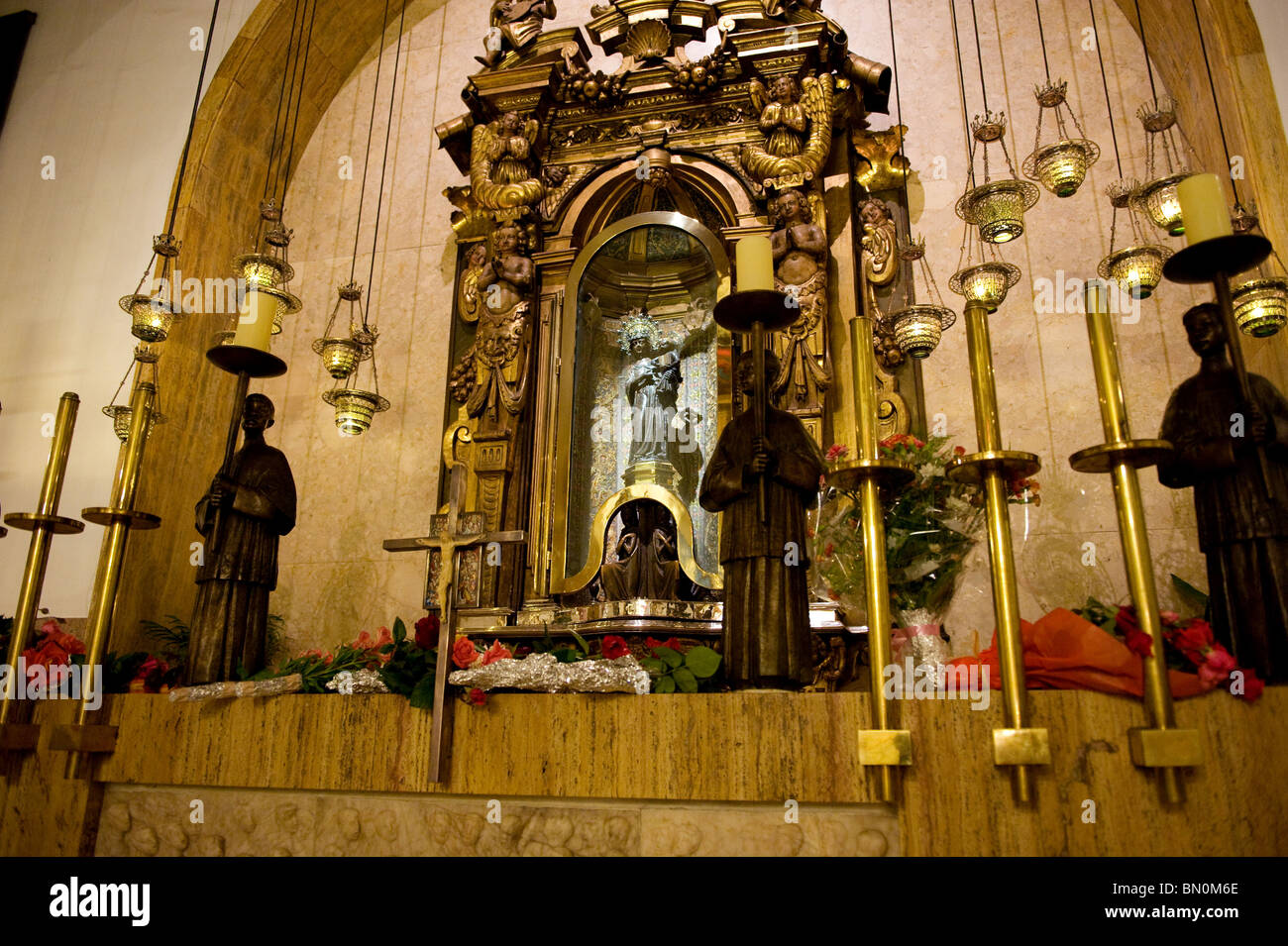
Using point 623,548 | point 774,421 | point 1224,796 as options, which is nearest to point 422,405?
point 623,548

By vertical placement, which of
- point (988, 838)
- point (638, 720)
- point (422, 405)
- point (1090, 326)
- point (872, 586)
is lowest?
point (988, 838)

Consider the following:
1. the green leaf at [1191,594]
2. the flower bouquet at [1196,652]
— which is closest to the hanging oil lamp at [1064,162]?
the green leaf at [1191,594]

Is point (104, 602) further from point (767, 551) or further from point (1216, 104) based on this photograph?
point (1216, 104)

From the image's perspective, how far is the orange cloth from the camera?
2682 mm

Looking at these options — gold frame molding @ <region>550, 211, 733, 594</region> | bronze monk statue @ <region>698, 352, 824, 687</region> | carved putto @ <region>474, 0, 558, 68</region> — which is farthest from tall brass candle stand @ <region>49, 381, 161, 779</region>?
carved putto @ <region>474, 0, 558, 68</region>

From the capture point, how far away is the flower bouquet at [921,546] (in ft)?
13.7

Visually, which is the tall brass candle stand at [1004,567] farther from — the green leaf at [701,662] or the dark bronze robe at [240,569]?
the dark bronze robe at [240,569]

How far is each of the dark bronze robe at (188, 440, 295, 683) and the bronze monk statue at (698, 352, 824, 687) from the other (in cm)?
234

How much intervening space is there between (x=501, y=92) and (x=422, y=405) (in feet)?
7.91

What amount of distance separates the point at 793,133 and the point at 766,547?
3.63 metres

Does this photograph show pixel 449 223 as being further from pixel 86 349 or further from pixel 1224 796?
pixel 1224 796

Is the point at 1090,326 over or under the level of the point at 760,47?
under

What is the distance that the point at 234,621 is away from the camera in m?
4.69

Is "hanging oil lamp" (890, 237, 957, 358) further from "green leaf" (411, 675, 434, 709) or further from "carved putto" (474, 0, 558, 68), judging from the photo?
"carved putto" (474, 0, 558, 68)
